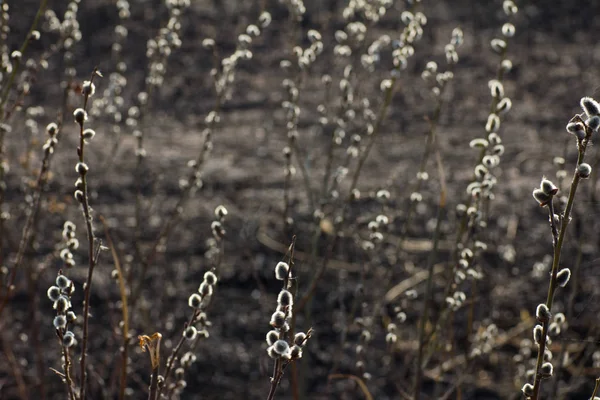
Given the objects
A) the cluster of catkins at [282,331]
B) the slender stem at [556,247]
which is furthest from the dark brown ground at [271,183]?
the cluster of catkins at [282,331]

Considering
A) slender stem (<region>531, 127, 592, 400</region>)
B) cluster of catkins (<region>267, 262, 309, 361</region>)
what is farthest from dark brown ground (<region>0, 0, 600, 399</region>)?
cluster of catkins (<region>267, 262, 309, 361</region>)

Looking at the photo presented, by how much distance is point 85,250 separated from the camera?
199 inches

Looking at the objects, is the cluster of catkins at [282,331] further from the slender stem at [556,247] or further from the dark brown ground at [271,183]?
the dark brown ground at [271,183]

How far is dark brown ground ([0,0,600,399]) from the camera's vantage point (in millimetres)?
4062

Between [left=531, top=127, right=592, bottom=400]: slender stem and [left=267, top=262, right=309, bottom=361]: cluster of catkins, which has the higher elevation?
[left=531, top=127, right=592, bottom=400]: slender stem

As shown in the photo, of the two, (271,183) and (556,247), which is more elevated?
(556,247)

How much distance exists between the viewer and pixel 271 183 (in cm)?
622

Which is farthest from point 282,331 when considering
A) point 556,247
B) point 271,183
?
point 271,183

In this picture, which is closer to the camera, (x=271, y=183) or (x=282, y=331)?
(x=282, y=331)

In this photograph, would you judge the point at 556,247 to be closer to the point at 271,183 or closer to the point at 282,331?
the point at 282,331

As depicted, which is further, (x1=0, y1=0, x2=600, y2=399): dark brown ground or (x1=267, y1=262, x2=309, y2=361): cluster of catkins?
(x1=0, y1=0, x2=600, y2=399): dark brown ground

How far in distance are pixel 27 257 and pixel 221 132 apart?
3.93m

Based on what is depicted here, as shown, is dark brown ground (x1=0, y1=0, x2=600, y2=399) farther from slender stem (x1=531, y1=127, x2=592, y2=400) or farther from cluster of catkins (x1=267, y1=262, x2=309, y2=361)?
cluster of catkins (x1=267, y1=262, x2=309, y2=361)

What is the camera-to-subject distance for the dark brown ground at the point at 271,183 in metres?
4.06
